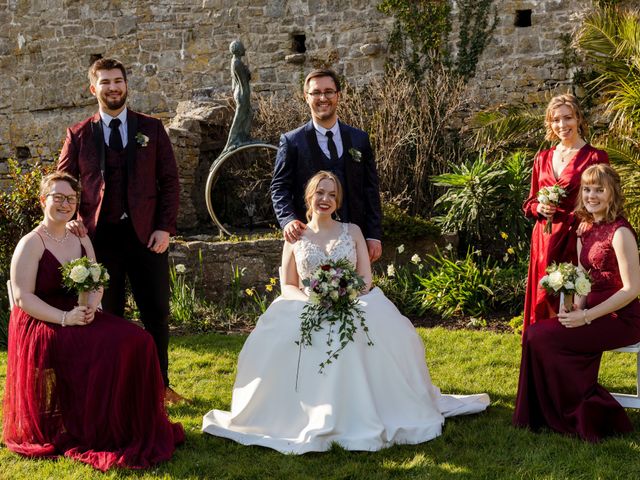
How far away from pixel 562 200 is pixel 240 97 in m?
4.55

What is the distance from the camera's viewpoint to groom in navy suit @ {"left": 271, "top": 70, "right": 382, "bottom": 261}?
15.6 feet

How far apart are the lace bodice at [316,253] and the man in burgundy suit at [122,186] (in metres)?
0.89

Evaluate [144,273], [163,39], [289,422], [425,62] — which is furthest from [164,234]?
[163,39]

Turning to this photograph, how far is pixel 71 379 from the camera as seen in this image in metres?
3.97

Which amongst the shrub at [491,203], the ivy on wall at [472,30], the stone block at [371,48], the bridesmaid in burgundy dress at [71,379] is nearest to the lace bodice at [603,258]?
the bridesmaid in burgundy dress at [71,379]

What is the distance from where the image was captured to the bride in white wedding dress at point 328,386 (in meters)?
4.04

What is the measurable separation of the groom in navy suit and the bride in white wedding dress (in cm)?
26

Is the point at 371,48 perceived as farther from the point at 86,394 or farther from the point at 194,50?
the point at 86,394

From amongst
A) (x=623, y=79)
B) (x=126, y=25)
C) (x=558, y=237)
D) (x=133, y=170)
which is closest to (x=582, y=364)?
(x=558, y=237)

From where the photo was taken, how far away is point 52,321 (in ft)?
13.2

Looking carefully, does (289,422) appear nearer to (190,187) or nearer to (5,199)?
(5,199)

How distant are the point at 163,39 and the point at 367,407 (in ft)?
33.1

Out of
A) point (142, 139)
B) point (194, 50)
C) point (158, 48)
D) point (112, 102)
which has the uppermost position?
point (158, 48)

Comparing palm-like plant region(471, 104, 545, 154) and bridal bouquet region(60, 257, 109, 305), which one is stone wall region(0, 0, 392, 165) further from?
bridal bouquet region(60, 257, 109, 305)
